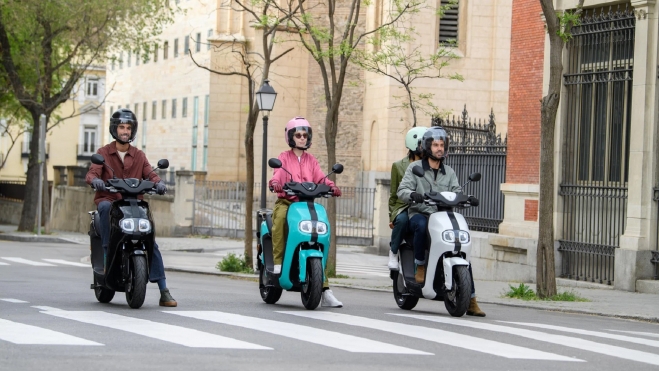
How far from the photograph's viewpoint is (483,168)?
979 inches

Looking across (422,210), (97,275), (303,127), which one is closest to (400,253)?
(422,210)

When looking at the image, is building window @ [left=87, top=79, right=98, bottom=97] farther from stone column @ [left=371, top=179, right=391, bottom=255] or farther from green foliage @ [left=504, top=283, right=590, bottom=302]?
green foliage @ [left=504, top=283, right=590, bottom=302]

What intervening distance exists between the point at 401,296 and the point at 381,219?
2116 centimetres

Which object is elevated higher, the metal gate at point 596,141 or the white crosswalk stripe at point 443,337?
the metal gate at point 596,141

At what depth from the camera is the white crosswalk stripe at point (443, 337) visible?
9259 mm

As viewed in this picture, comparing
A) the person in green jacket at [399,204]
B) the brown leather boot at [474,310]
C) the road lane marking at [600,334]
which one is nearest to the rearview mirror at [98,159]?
the person in green jacket at [399,204]

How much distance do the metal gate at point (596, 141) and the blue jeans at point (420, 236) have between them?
710 cm

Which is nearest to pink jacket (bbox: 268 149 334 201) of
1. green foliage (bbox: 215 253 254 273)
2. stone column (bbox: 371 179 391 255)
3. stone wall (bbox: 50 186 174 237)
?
green foliage (bbox: 215 253 254 273)

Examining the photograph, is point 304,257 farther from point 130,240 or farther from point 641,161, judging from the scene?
point 641,161

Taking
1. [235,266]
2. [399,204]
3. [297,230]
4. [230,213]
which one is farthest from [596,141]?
[230,213]

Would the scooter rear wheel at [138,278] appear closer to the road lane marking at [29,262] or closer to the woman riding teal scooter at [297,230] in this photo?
the woman riding teal scooter at [297,230]

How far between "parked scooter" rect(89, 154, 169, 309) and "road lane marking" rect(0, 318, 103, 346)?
1848 millimetres

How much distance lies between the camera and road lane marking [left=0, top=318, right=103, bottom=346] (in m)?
9.16

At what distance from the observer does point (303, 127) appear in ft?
42.9
